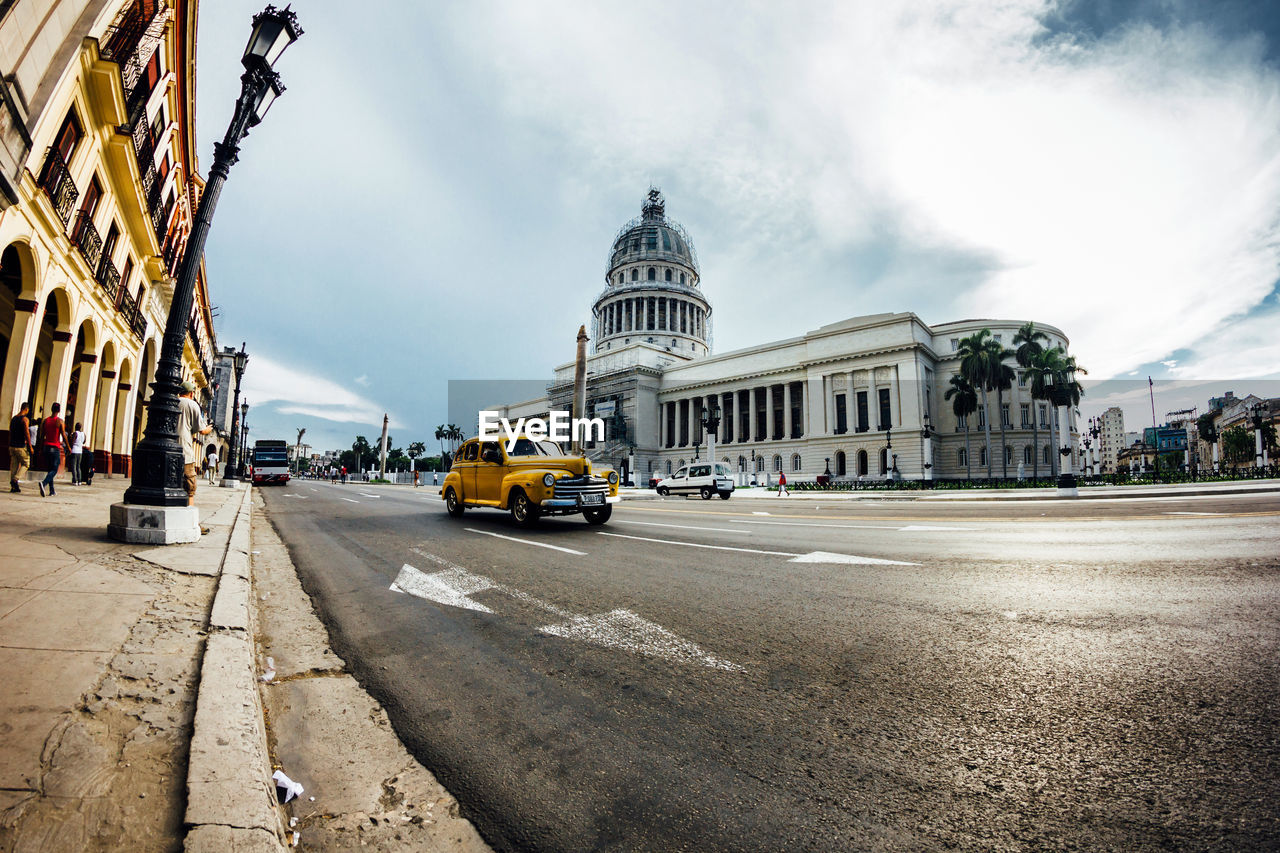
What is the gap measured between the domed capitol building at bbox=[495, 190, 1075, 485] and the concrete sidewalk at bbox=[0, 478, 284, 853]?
57242 mm

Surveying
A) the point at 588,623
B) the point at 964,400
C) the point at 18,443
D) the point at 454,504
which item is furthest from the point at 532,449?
the point at 964,400

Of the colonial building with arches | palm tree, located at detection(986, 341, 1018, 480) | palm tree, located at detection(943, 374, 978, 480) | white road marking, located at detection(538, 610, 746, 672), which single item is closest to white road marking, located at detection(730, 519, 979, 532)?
white road marking, located at detection(538, 610, 746, 672)

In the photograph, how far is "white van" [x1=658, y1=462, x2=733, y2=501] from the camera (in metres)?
32.0

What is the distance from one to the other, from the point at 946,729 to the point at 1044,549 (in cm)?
644

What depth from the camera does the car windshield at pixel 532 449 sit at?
12.4 metres

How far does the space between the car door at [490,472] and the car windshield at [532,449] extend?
32 centimetres

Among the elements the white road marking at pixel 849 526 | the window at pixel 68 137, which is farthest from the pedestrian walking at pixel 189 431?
the white road marking at pixel 849 526

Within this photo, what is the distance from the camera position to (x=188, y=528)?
6.94 metres

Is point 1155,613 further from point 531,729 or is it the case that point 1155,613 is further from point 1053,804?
point 531,729

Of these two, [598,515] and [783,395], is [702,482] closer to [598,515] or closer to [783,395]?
[598,515]

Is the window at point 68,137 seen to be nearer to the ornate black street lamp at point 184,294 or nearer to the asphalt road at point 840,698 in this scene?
the ornate black street lamp at point 184,294

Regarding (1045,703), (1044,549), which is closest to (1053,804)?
(1045,703)

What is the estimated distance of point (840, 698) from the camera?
295 centimetres

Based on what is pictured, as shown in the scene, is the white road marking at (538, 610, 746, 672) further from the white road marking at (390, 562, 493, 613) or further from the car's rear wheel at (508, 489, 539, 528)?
the car's rear wheel at (508, 489, 539, 528)
